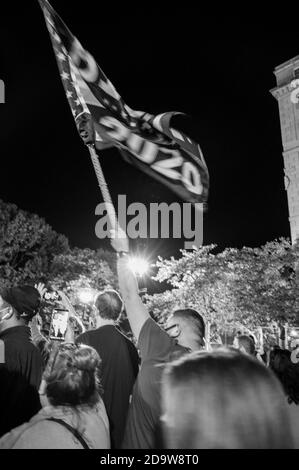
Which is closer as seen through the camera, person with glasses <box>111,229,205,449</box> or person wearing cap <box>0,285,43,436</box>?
person with glasses <box>111,229,205,449</box>

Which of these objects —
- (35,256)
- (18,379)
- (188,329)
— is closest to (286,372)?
(188,329)

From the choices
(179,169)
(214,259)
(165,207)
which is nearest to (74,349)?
(179,169)

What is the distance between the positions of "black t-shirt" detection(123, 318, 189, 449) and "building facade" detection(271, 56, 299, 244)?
134ft

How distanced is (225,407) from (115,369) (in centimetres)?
269

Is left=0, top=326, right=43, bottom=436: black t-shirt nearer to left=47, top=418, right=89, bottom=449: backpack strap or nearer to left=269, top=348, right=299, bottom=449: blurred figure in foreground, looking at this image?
left=47, top=418, right=89, bottom=449: backpack strap

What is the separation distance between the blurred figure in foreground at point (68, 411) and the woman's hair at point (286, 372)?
2.40 m

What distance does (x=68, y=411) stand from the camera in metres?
2.30

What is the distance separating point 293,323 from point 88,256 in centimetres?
1939

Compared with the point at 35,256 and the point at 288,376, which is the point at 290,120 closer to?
the point at 35,256

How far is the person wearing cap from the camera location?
3398mm

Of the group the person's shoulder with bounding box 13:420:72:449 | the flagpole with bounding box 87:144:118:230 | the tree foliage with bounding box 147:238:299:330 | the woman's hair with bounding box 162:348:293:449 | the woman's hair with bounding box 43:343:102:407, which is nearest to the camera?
the woman's hair with bounding box 162:348:293:449

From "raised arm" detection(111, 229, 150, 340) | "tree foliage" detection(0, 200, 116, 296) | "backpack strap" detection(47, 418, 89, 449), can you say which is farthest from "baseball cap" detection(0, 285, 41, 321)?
"tree foliage" detection(0, 200, 116, 296)

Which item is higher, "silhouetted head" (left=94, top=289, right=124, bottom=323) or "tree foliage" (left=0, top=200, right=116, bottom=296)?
"tree foliage" (left=0, top=200, right=116, bottom=296)
